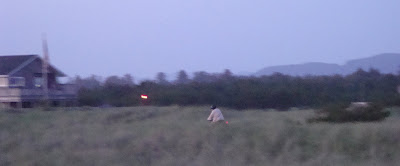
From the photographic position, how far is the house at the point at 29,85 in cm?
3888

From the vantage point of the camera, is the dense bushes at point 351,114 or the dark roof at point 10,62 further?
the dark roof at point 10,62

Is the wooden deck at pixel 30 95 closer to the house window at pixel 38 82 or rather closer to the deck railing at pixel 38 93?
the deck railing at pixel 38 93

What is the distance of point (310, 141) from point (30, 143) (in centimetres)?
791

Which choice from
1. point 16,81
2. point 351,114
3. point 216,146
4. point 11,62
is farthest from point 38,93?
point 216,146

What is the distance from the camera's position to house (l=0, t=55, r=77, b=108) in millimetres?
38875

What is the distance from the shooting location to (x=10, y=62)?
42.8m

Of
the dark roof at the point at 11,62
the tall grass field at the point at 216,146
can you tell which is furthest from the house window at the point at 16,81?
the tall grass field at the point at 216,146

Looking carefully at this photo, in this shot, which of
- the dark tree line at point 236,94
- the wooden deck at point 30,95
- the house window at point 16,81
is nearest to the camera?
the wooden deck at point 30,95

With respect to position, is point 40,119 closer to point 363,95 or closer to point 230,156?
point 230,156

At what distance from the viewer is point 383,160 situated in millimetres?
14938

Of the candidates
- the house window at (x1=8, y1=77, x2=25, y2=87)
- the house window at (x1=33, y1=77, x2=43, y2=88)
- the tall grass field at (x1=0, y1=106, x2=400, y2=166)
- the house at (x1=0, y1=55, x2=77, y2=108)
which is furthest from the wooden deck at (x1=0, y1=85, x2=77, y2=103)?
the tall grass field at (x1=0, y1=106, x2=400, y2=166)

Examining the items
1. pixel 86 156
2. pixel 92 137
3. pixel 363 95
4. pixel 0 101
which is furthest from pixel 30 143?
pixel 363 95

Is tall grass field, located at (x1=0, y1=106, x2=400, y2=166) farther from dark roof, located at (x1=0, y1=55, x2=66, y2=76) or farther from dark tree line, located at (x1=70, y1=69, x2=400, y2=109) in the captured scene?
dark tree line, located at (x1=70, y1=69, x2=400, y2=109)

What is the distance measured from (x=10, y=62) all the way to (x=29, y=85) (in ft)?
7.05
